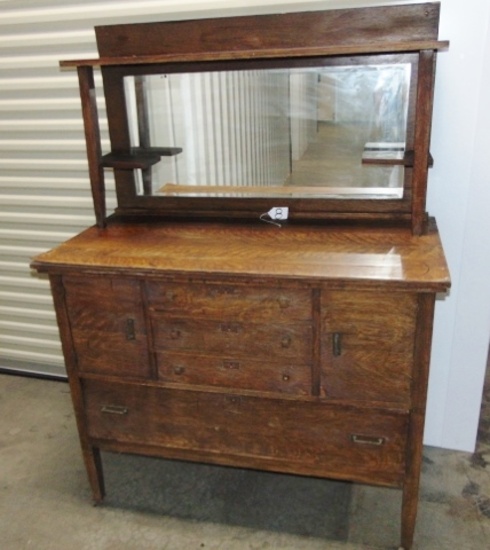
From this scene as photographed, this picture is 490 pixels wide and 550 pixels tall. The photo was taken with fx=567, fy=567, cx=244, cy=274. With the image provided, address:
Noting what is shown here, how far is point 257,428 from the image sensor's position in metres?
1.70

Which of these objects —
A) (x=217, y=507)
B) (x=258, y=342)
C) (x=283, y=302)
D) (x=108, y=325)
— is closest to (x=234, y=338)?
(x=258, y=342)

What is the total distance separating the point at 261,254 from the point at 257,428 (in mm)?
528

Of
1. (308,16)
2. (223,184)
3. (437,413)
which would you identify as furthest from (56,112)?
(437,413)

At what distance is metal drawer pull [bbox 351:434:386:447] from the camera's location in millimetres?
1603

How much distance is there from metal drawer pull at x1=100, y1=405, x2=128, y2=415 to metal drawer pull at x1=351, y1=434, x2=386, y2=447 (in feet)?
2.35

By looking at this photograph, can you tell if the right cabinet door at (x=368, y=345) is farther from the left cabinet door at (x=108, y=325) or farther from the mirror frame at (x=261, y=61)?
the left cabinet door at (x=108, y=325)

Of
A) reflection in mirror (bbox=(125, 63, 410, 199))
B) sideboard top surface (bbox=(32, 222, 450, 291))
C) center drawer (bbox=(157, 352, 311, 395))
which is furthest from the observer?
reflection in mirror (bbox=(125, 63, 410, 199))

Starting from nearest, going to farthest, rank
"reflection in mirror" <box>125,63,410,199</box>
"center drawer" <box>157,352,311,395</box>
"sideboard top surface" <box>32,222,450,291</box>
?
"sideboard top surface" <box>32,222,450,291</box> → "center drawer" <box>157,352,311,395</box> → "reflection in mirror" <box>125,63,410,199</box>

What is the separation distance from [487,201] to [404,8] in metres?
0.66

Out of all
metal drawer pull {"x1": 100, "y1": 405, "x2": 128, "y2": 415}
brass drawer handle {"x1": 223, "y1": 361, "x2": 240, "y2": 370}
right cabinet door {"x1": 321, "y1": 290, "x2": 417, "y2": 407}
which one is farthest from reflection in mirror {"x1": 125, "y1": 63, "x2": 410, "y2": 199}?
metal drawer pull {"x1": 100, "y1": 405, "x2": 128, "y2": 415}

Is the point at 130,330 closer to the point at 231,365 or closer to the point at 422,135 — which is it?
the point at 231,365

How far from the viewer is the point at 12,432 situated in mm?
2410

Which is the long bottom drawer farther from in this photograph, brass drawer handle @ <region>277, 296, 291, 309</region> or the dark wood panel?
the dark wood panel

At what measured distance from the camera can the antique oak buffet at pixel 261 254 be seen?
59.8 inches
